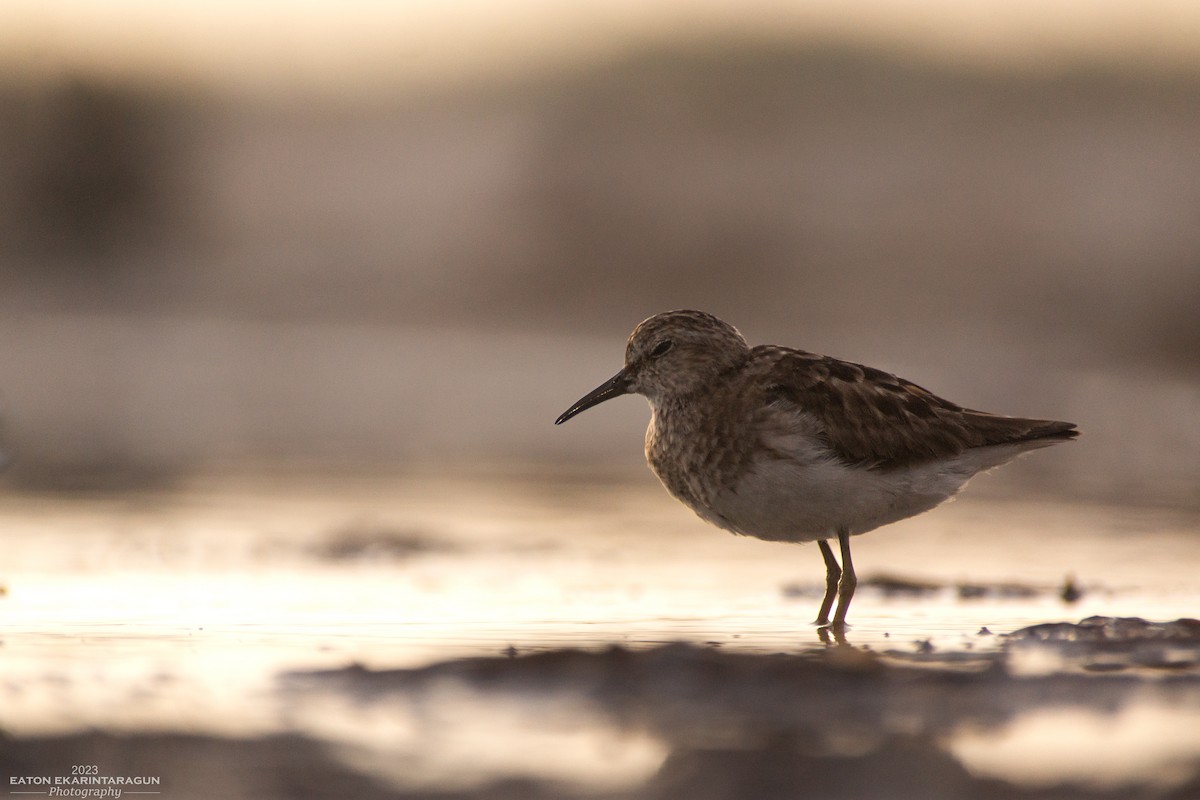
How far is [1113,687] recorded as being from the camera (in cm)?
439

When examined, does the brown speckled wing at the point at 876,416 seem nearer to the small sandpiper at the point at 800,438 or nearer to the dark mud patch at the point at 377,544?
the small sandpiper at the point at 800,438

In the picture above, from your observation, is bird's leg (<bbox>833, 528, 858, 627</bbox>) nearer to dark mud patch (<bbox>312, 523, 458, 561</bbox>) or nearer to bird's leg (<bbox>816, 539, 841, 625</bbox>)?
bird's leg (<bbox>816, 539, 841, 625</bbox>)

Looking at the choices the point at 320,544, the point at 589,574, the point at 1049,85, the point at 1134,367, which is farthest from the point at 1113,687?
the point at 1049,85

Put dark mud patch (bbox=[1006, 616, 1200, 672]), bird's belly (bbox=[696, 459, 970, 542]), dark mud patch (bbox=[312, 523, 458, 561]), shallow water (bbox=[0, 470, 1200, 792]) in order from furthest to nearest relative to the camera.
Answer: dark mud patch (bbox=[312, 523, 458, 561]) < bird's belly (bbox=[696, 459, 970, 542]) < dark mud patch (bbox=[1006, 616, 1200, 672]) < shallow water (bbox=[0, 470, 1200, 792])

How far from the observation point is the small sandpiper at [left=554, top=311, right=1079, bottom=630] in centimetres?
616

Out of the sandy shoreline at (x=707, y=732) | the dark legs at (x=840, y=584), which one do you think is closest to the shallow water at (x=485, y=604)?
the sandy shoreline at (x=707, y=732)

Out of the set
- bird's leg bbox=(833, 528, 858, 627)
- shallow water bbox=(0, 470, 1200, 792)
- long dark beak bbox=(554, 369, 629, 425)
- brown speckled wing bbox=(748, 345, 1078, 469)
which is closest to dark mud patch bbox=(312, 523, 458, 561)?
shallow water bbox=(0, 470, 1200, 792)

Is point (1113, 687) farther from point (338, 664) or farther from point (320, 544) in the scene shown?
point (320, 544)

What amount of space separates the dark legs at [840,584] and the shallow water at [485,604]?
12cm

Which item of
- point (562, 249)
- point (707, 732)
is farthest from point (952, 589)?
point (562, 249)

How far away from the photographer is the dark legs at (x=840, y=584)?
233 inches

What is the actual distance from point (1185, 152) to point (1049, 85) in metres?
4.59

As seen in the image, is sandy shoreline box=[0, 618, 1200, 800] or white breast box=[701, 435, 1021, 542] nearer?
sandy shoreline box=[0, 618, 1200, 800]

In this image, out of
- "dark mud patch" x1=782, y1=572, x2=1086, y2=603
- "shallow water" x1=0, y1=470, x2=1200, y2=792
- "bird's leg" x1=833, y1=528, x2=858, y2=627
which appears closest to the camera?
"shallow water" x1=0, y1=470, x2=1200, y2=792
